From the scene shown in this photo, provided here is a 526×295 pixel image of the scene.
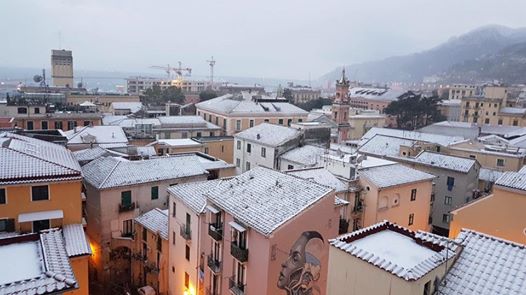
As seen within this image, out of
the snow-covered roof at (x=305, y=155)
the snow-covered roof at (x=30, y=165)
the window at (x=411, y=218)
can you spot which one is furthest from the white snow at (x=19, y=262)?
the window at (x=411, y=218)

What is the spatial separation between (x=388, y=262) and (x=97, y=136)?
35366 mm

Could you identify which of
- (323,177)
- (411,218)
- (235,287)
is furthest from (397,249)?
(411,218)

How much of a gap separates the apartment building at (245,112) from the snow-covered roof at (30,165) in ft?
113

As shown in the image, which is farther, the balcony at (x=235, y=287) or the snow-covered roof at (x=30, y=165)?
the snow-covered roof at (x=30, y=165)

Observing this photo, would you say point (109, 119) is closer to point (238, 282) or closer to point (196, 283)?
point (196, 283)

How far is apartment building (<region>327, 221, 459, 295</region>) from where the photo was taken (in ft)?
32.5

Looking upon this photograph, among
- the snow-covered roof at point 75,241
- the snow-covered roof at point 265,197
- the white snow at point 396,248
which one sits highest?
the white snow at point 396,248

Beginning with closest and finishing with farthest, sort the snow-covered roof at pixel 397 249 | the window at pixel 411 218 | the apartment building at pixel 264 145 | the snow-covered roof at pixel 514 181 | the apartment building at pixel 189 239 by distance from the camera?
the snow-covered roof at pixel 397 249 < the snow-covered roof at pixel 514 181 < the apartment building at pixel 189 239 < the window at pixel 411 218 < the apartment building at pixel 264 145

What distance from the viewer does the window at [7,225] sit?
21234mm

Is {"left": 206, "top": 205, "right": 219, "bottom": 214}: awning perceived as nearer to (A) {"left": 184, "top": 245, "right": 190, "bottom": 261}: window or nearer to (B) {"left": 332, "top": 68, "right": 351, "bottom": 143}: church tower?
(A) {"left": 184, "top": 245, "right": 190, "bottom": 261}: window

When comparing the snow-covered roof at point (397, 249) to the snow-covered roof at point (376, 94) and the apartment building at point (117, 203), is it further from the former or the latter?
the snow-covered roof at point (376, 94)

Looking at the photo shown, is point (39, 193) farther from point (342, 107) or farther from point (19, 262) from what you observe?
point (342, 107)

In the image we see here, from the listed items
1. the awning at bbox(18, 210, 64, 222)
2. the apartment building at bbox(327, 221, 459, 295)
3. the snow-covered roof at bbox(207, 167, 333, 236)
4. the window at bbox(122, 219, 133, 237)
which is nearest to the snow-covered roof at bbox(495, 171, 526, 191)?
the snow-covered roof at bbox(207, 167, 333, 236)

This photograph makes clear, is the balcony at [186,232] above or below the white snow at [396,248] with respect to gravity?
below
